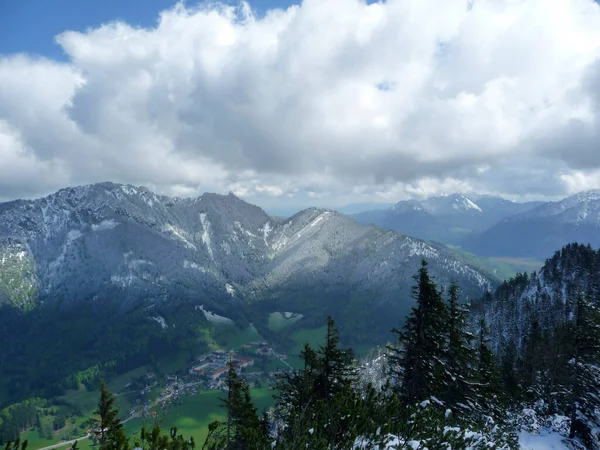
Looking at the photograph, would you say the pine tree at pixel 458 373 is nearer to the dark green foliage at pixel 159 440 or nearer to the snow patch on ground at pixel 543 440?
the snow patch on ground at pixel 543 440

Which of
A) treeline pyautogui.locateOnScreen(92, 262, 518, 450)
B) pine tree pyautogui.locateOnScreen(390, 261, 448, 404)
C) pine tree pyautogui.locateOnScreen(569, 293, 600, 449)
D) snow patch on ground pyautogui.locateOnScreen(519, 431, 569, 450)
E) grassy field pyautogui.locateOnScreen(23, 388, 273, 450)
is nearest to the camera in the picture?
treeline pyautogui.locateOnScreen(92, 262, 518, 450)

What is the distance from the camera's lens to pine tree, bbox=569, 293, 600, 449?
2841 cm

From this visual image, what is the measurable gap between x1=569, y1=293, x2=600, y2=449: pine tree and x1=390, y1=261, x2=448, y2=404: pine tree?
39.5ft

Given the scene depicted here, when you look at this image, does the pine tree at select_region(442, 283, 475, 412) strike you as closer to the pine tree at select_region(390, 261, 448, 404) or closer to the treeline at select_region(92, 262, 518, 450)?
the treeline at select_region(92, 262, 518, 450)

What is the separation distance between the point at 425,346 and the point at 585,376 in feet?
48.6

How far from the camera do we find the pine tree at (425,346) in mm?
26734

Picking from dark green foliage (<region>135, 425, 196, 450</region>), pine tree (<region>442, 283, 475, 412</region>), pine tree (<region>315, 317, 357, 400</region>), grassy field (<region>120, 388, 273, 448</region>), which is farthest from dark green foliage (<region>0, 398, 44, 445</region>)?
dark green foliage (<region>135, 425, 196, 450</region>)

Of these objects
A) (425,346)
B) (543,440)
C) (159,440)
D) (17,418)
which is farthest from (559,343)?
(17,418)

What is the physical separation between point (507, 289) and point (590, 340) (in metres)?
137

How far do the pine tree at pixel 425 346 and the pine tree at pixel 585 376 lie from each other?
12035mm

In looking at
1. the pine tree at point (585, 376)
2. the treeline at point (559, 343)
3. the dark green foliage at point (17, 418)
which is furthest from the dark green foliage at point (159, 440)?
the dark green foliage at point (17, 418)

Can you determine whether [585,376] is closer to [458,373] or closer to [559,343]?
[559,343]

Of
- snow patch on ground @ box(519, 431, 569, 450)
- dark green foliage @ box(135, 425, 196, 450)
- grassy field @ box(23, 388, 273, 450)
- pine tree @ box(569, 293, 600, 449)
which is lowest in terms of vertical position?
grassy field @ box(23, 388, 273, 450)

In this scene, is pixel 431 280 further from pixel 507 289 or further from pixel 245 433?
pixel 507 289
